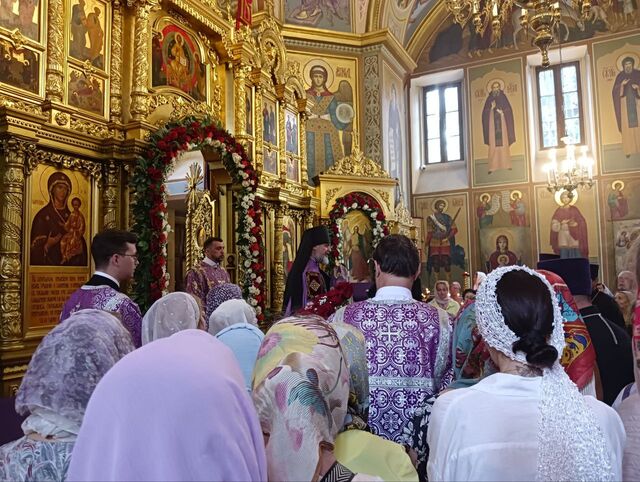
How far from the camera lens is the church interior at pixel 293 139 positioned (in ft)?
20.2

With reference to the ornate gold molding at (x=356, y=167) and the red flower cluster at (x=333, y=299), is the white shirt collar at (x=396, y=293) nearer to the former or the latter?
the red flower cluster at (x=333, y=299)

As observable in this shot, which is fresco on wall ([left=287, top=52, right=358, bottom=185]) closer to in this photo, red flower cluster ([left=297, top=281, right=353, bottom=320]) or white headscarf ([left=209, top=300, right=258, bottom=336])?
white headscarf ([left=209, top=300, right=258, bottom=336])

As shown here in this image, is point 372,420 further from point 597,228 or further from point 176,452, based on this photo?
point 597,228

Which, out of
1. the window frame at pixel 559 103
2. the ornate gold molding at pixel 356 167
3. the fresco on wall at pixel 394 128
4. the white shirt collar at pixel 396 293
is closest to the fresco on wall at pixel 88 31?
the white shirt collar at pixel 396 293

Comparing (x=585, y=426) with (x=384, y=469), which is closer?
Result: (x=585, y=426)

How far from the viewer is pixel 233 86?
9.61 meters

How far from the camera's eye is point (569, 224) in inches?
579

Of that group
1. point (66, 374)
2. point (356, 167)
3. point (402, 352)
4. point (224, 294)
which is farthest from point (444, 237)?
point (66, 374)

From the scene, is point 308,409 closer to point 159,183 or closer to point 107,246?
point 107,246

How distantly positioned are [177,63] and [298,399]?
7.90 m

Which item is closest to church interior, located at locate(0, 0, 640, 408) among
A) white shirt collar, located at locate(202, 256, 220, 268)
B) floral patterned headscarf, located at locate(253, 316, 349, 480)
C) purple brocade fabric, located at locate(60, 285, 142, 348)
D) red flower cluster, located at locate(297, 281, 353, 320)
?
white shirt collar, located at locate(202, 256, 220, 268)

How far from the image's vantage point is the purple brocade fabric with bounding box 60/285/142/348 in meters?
3.78

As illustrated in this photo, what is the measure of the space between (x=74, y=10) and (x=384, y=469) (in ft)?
23.1

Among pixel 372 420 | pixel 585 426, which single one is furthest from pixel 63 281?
pixel 585 426
